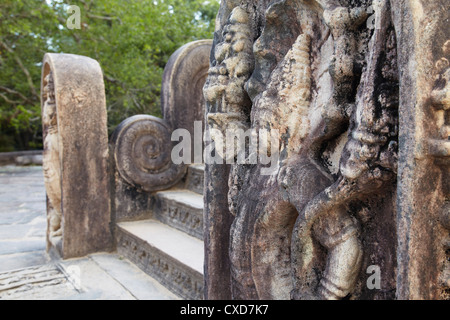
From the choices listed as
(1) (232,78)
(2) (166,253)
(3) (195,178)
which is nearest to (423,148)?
(1) (232,78)

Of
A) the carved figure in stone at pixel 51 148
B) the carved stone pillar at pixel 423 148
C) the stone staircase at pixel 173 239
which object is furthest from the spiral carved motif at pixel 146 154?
the carved stone pillar at pixel 423 148

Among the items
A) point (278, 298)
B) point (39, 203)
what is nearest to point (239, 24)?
point (278, 298)

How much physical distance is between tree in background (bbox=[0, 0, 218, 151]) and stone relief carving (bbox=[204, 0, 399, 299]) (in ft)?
22.7

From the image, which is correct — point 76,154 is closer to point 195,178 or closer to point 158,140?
point 158,140

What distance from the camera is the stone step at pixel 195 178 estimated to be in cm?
396

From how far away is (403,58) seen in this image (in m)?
1.08

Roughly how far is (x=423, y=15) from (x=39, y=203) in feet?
19.6

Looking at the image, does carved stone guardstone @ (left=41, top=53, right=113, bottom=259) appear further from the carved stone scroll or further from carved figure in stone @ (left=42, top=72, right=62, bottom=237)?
the carved stone scroll

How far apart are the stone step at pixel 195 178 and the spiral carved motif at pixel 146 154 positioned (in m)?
0.07

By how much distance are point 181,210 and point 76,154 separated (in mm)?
946

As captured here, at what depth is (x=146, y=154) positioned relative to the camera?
403 cm

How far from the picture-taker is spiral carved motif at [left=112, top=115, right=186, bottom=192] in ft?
12.8

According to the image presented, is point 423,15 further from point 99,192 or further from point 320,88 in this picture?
point 99,192

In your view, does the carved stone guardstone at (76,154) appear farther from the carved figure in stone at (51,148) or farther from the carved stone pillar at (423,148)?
the carved stone pillar at (423,148)
